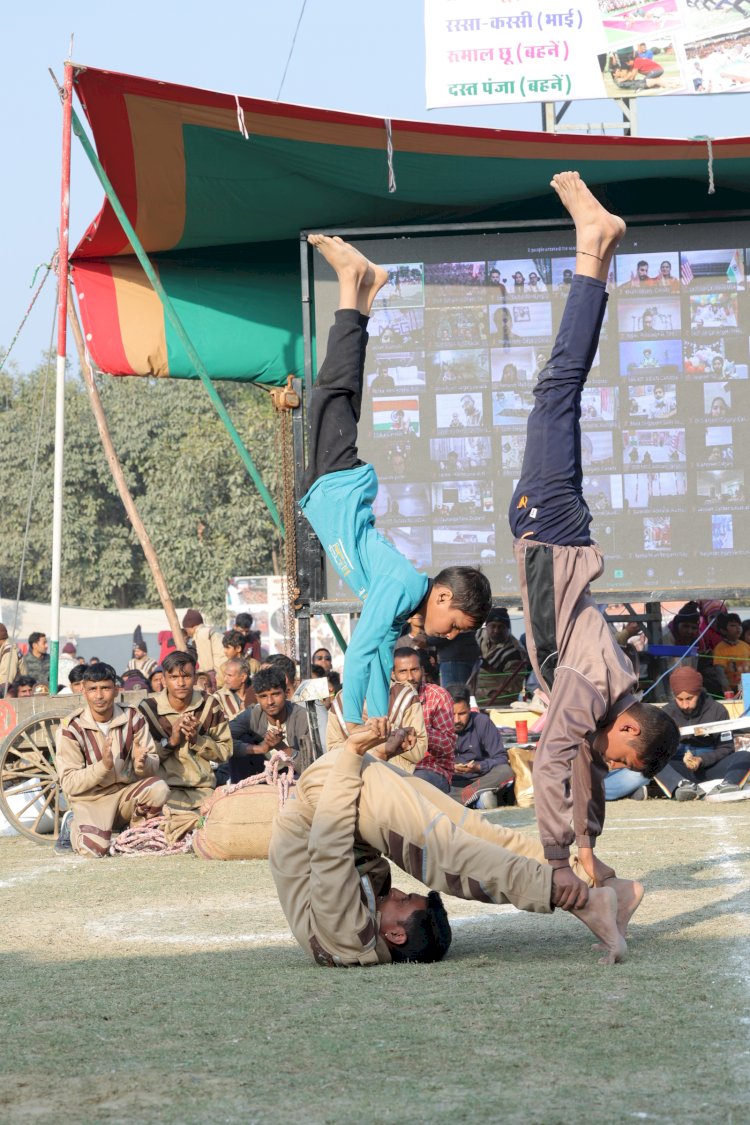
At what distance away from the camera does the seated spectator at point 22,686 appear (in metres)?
10.9

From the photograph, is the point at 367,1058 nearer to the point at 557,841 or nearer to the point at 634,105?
the point at 557,841

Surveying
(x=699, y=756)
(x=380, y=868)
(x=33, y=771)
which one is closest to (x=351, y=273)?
(x=380, y=868)

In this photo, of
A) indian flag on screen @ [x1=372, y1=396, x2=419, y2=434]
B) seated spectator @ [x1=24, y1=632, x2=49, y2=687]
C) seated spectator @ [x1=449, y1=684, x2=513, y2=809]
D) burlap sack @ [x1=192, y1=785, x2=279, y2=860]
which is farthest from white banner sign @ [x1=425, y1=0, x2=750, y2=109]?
seated spectator @ [x1=24, y1=632, x2=49, y2=687]

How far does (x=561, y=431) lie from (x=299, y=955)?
6.15 ft

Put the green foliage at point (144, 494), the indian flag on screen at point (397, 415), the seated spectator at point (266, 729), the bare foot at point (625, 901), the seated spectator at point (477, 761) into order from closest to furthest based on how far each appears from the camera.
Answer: the bare foot at point (625, 901)
the seated spectator at point (266, 729)
the seated spectator at point (477, 761)
the indian flag on screen at point (397, 415)
the green foliage at point (144, 494)

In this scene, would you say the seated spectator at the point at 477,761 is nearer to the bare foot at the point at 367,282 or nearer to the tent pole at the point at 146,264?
the tent pole at the point at 146,264

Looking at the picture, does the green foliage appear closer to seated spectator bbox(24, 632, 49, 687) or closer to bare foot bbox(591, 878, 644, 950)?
seated spectator bbox(24, 632, 49, 687)

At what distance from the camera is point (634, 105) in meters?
11.4

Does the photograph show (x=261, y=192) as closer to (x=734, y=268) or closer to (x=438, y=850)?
(x=734, y=268)

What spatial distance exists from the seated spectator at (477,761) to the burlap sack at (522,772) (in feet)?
0.22

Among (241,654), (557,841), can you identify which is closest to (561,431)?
(557,841)

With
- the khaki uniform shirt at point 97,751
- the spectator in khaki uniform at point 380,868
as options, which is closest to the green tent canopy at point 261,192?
the khaki uniform shirt at point 97,751

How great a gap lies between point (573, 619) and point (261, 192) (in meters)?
6.71

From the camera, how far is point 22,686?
11.0 meters
